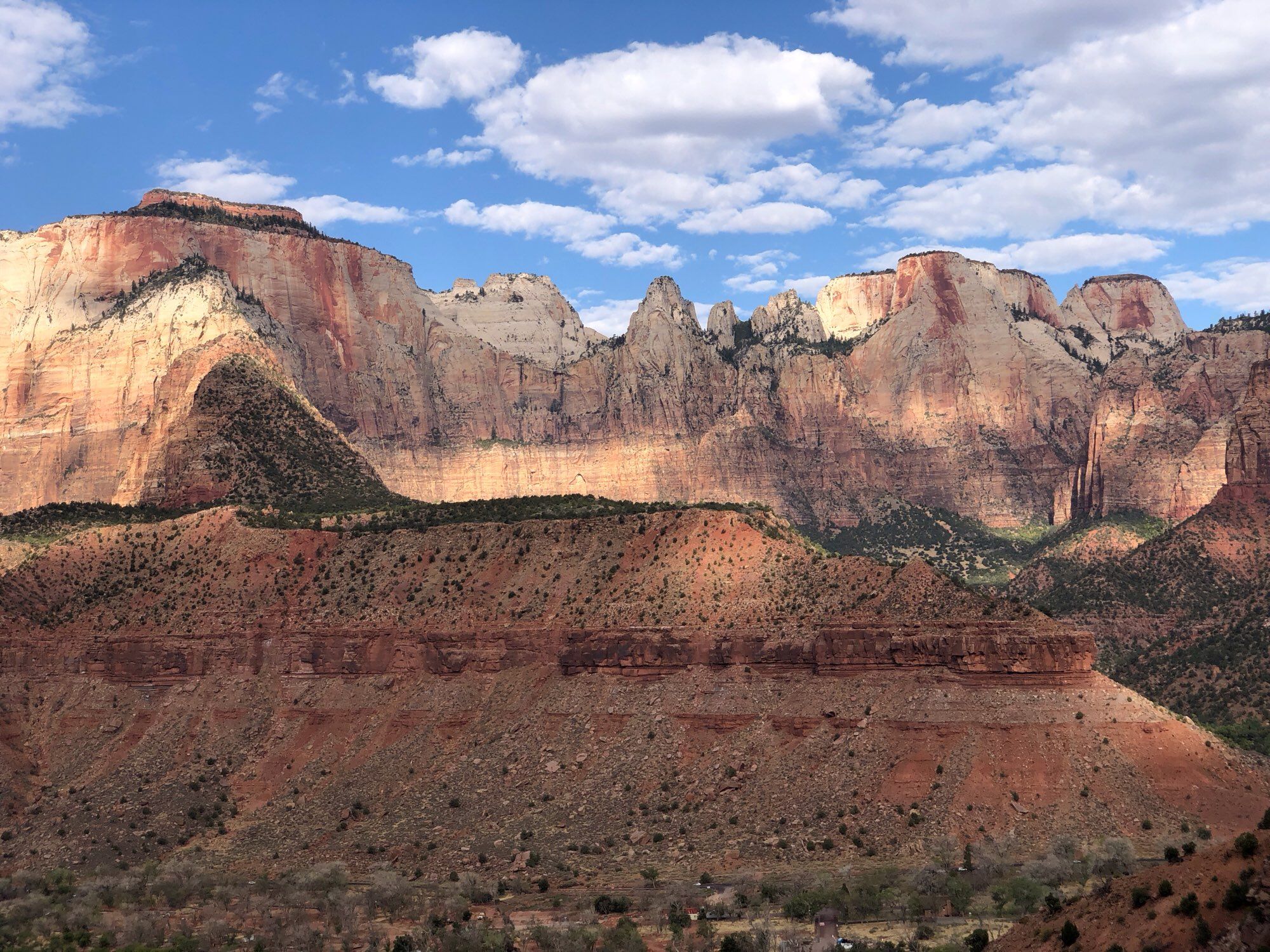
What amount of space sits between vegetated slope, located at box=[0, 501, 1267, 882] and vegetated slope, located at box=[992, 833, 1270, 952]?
33.3m

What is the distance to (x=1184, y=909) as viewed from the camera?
1706 inches

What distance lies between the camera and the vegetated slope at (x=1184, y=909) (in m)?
41.6

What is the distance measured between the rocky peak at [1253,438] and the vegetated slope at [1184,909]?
10986 cm

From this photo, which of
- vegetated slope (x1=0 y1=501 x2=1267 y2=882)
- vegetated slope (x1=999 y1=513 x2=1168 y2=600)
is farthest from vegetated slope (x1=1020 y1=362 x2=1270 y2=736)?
vegetated slope (x1=0 y1=501 x2=1267 y2=882)

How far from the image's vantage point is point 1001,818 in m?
81.4

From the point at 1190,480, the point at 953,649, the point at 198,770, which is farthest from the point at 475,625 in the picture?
the point at 1190,480

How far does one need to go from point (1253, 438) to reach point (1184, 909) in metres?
116

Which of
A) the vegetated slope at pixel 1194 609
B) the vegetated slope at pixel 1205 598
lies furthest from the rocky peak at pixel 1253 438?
the vegetated slope at pixel 1194 609

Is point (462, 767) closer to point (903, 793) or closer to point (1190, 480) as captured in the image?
point (903, 793)

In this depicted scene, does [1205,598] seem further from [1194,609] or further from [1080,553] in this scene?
[1080,553]

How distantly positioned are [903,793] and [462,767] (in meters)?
26.6

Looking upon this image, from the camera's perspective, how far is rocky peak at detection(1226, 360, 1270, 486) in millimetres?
150375

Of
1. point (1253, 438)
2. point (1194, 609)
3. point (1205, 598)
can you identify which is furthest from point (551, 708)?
point (1253, 438)

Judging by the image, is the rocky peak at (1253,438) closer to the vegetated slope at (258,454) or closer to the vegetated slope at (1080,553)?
the vegetated slope at (1080,553)
